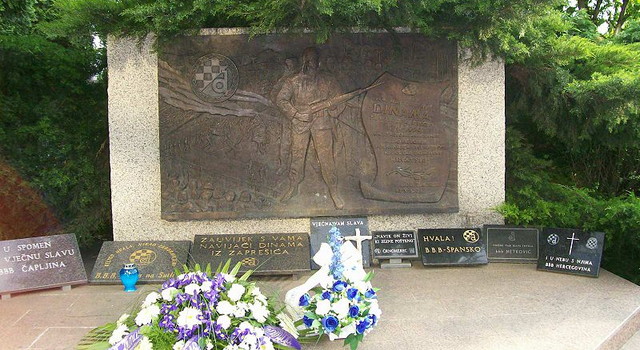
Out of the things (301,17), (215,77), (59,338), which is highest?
(301,17)

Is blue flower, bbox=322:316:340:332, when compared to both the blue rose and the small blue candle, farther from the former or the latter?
the small blue candle

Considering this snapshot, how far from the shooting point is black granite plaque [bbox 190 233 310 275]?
543 centimetres

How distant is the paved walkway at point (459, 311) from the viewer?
12.7 ft

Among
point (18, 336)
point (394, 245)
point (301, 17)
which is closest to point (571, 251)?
point (394, 245)

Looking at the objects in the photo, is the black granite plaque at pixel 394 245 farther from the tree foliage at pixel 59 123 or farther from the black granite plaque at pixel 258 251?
the tree foliage at pixel 59 123

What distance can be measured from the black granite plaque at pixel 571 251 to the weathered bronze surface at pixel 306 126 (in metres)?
1.09

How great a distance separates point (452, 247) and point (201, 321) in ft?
11.4

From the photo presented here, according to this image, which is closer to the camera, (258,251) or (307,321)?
(307,321)

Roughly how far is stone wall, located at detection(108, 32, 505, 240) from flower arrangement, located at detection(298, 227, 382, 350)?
8.35 feet

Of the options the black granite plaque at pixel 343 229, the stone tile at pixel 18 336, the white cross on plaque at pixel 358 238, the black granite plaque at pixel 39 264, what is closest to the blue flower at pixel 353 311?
the stone tile at pixel 18 336

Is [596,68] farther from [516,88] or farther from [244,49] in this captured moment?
[244,49]

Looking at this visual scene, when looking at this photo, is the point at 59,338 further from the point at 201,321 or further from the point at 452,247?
the point at 452,247

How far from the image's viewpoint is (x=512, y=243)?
19.5 ft

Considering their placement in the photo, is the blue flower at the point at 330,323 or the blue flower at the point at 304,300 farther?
the blue flower at the point at 304,300
